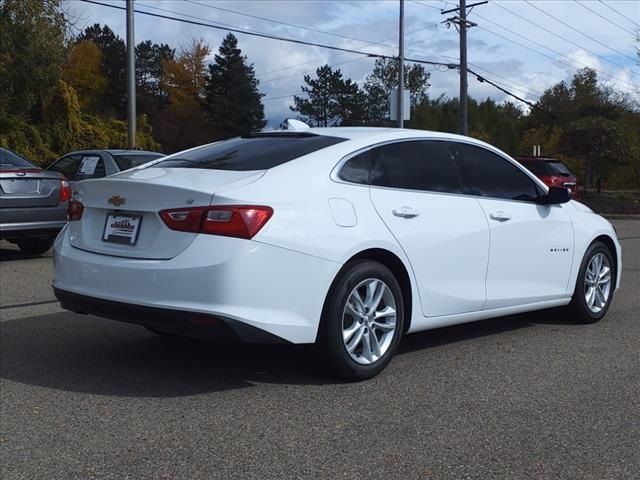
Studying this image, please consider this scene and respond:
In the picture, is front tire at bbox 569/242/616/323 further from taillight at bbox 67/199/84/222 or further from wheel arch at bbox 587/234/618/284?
taillight at bbox 67/199/84/222

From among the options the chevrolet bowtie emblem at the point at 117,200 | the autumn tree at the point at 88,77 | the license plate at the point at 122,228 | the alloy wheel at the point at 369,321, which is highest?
the autumn tree at the point at 88,77

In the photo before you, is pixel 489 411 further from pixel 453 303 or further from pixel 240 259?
pixel 240 259

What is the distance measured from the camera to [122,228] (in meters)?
4.82

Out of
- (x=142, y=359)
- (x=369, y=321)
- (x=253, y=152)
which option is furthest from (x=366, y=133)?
(x=142, y=359)

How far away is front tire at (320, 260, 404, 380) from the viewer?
187 inches

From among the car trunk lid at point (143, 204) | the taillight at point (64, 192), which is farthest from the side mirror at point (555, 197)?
the taillight at point (64, 192)

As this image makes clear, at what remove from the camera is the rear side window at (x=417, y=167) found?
17.4 ft

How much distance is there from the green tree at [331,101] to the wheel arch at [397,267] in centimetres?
7775

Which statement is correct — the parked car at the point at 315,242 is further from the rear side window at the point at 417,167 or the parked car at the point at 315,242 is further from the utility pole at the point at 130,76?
the utility pole at the point at 130,76

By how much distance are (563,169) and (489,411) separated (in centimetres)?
2028

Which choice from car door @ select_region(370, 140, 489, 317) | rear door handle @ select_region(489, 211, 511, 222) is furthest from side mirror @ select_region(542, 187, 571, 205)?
car door @ select_region(370, 140, 489, 317)

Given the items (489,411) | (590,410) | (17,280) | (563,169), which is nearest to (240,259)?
(489,411)

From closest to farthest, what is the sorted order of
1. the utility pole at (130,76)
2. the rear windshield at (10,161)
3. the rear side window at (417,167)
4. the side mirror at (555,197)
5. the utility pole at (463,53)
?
the rear side window at (417,167) < the side mirror at (555,197) < the rear windshield at (10,161) < the utility pole at (130,76) < the utility pole at (463,53)

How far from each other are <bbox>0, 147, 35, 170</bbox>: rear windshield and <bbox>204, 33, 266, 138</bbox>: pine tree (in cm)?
6013
